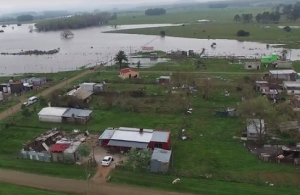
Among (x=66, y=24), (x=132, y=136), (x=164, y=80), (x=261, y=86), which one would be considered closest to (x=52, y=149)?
(x=132, y=136)

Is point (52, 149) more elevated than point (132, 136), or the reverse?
point (132, 136)

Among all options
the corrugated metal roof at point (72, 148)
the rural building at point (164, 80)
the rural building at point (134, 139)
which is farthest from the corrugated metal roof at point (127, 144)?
the rural building at point (164, 80)

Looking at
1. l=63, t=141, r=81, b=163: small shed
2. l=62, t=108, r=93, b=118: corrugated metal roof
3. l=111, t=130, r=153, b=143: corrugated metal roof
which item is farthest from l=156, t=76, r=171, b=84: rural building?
l=63, t=141, r=81, b=163: small shed

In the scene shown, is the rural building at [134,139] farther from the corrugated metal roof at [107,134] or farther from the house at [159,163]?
the house at [159,163]

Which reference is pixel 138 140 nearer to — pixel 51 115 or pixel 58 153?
pixel 58 153

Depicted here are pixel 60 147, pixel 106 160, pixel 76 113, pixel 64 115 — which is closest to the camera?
pixel 106 160

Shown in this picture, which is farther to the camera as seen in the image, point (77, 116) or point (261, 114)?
point (77, 116)

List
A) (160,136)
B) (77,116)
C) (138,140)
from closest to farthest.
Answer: (138,140) < (160,136) < (77,116)
